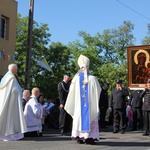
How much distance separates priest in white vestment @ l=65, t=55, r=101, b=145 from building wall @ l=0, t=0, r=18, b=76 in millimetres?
10627

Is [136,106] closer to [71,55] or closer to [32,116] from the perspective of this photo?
[32,116]

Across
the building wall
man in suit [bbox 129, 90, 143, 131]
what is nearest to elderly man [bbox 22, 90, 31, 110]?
man in suit [bbox 129, 90, 143, 131]

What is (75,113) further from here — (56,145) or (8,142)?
(8,142)

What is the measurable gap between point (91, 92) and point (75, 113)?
24.4 inches

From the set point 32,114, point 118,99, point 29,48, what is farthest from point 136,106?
point 29,48

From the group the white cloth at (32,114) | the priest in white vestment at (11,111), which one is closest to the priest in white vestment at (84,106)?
the priest in white vestment at (11,111)

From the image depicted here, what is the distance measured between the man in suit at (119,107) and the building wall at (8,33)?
8306mm

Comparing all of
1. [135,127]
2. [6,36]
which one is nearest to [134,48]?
[135,127]

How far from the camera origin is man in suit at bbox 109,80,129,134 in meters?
11.9

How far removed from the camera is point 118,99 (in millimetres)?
12000

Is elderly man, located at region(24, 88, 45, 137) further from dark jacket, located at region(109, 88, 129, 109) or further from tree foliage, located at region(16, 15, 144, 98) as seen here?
tree foliage, located at region(16, 15, 144, 98)

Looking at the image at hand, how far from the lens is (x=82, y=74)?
8.75m

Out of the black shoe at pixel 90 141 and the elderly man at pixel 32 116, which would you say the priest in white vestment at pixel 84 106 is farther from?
the elderly man at pixel 32 116

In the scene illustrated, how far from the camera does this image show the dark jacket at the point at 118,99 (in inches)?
471
